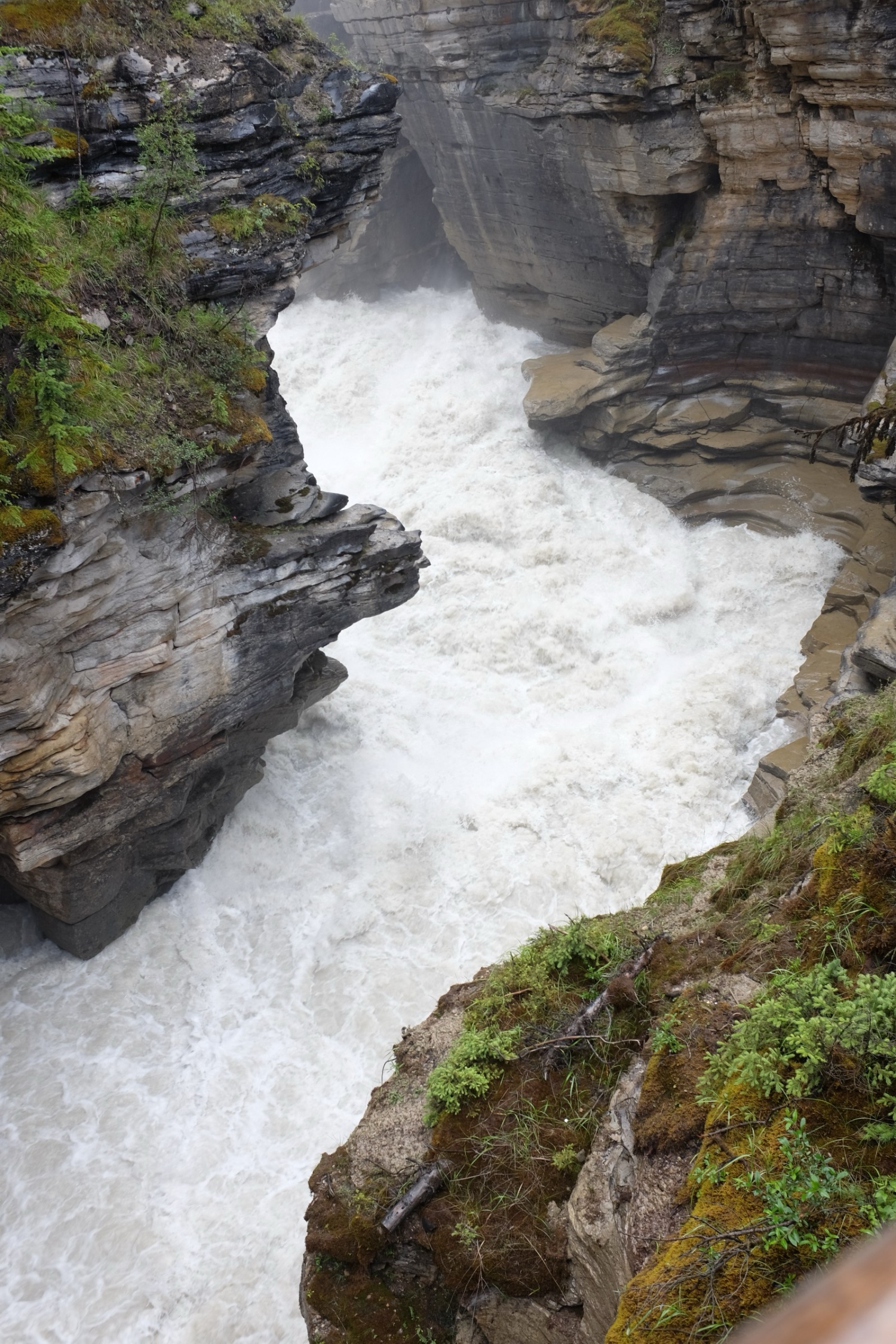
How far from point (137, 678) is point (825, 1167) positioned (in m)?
9.31

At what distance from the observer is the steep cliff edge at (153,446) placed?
30.3ft

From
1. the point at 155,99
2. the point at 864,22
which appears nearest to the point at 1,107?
the point at 155,99

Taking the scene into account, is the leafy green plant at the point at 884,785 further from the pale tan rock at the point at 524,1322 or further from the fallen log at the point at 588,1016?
the pale tan rock at the point at 524,1322

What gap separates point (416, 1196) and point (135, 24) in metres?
12.0

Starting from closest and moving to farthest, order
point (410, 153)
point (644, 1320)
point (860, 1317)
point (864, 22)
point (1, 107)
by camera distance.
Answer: point (860, 1317), point (644, 1320), point (1, 107), point (864, 22), point (410, 153)

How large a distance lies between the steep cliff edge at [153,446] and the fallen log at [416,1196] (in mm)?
6354

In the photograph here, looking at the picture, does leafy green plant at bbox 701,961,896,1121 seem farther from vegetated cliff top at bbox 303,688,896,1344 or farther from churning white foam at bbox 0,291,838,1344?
churning white foam at bbox 0,291,838,1344

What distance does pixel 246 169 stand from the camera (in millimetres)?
11016

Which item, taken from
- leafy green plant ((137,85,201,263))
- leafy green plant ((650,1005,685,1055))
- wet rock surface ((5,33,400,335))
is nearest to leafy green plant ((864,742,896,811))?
leafy green plant ((650,1005,685,1055))

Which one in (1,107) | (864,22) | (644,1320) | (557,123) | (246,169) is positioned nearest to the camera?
(644,1320)

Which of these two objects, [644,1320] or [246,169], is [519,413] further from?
[644,1320]

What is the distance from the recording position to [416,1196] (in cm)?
582

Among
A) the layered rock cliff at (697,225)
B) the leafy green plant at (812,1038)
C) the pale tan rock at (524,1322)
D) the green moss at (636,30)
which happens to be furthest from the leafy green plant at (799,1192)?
the green moss at (636,30)

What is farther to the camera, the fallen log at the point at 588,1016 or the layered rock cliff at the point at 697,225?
the layered rock cliff at the point at 697,225
